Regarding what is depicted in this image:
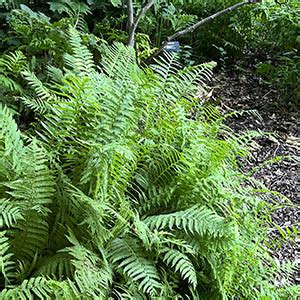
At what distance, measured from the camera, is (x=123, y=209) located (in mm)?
2205

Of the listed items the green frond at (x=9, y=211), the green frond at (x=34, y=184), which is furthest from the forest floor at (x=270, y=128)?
the green frond at (x=9, y=211)

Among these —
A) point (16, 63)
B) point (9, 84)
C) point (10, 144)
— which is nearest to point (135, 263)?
point (10, 144)

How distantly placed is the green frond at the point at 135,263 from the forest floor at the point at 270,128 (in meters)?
1.12

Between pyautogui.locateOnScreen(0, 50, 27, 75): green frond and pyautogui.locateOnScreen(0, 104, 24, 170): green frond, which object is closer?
pyautogui.locateOnScreen(0, 104, 24, 170): green frond

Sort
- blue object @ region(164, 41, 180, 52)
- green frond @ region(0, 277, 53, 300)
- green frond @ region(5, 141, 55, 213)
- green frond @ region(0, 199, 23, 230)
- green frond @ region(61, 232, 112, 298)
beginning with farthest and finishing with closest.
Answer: blue object @ region(164, 41, 180, 52) → green frond @ region(5, 141, 55, 213) → green frond @ region(0, 199, 23, 230) → green frond @ region(61, 232, 112, 298) → green frond @ region(0, 277, 53, 300)

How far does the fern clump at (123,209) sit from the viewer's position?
6.86 ft

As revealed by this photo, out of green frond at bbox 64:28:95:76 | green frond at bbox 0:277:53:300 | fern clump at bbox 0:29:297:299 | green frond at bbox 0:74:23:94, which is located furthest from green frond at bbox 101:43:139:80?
green frond at bbox 0:277:53:300

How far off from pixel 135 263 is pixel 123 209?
244 mm

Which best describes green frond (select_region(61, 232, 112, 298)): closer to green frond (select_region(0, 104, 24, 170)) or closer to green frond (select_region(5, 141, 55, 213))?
green frond (select_region(5, 141, 55, 213))

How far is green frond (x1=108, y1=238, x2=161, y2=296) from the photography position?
Result: 83.0 inches

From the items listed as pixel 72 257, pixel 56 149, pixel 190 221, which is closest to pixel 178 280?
pixel 190 221

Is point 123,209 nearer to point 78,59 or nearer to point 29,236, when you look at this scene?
point 29,236

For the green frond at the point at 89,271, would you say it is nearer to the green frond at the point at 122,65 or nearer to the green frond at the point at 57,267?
the green frond at the point at 57,267

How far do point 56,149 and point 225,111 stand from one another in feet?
7.64
